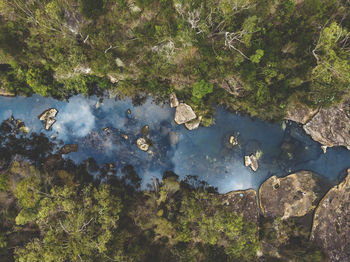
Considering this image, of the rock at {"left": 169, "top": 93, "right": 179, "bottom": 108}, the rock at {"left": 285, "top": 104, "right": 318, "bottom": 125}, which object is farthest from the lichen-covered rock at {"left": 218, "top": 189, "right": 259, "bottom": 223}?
the rock at {"left": 169, "top": 93, "right": 179, "bottom": 108}

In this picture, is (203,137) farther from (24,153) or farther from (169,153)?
(24,153)

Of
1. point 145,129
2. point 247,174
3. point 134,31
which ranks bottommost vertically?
point 247,174

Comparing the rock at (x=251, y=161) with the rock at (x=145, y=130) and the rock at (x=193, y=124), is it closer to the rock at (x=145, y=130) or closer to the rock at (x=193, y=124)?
the rock at (x=193, y=124)

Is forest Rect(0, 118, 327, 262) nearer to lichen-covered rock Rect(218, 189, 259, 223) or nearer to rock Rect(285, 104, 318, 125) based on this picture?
lichen-covered rock Rect(218, 189, 259, 223)

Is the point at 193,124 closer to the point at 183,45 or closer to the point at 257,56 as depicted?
the point at 183,45

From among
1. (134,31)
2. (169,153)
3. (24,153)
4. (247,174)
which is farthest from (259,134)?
(24,153)

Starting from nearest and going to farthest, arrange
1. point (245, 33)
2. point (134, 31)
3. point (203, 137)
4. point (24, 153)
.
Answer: point (245, 33) → point (134, 31) → point (24, 153) → point (203, 137)

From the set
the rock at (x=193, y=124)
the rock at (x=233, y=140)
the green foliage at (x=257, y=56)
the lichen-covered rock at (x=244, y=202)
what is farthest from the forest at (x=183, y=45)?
the lichen-covered rock at (x=244, y=202)
